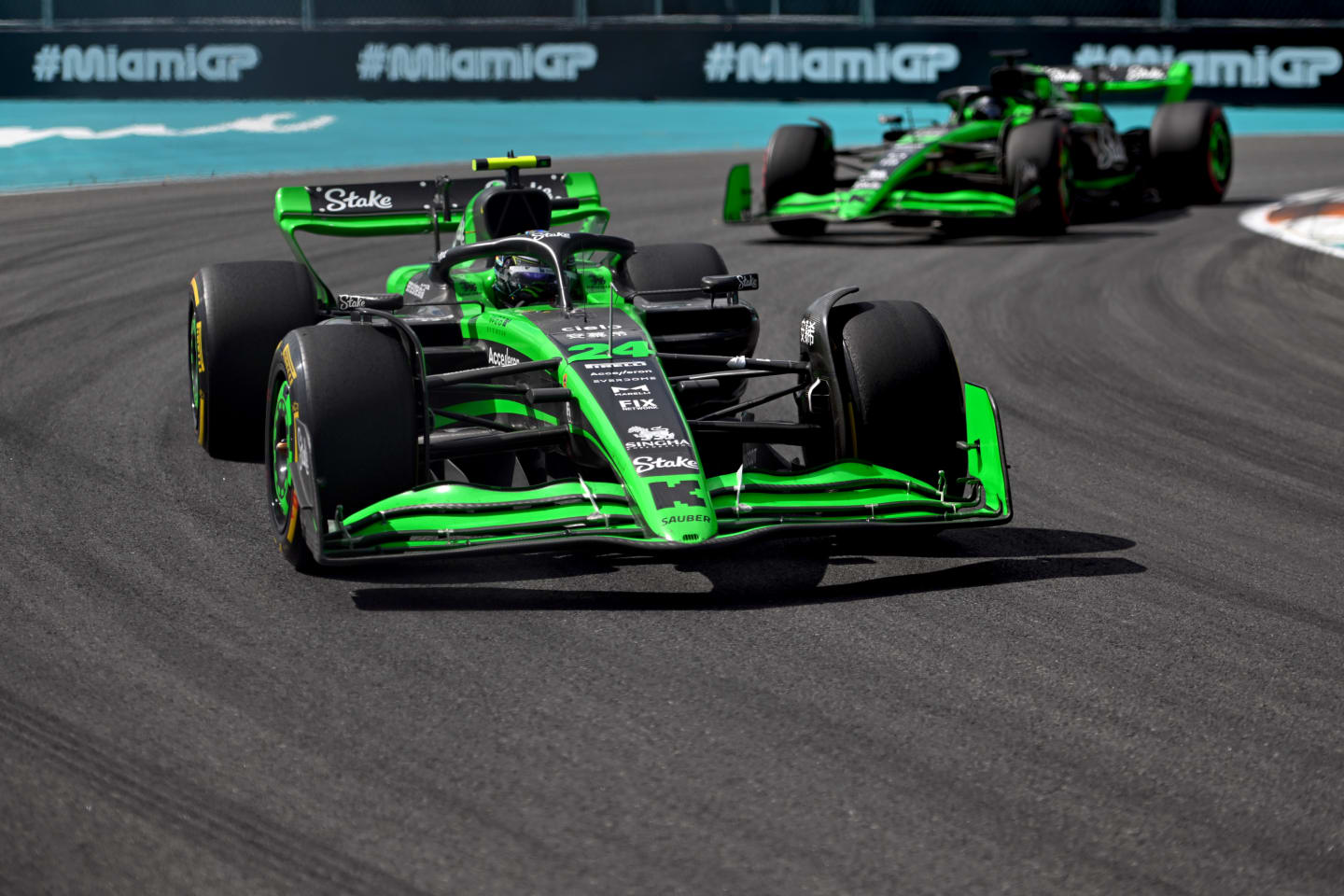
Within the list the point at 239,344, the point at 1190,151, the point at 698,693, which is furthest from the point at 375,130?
the point at 698,693

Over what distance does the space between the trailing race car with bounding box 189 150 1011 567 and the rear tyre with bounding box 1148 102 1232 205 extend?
11192 mm

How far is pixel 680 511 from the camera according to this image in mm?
5230

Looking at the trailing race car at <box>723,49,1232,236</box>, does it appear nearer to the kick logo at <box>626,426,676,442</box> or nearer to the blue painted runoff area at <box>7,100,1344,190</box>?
the blue painted runoff area at <box>7,100,1344,190</box>

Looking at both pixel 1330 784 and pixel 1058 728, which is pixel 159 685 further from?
pixel 1330 784

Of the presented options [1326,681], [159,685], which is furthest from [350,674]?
[1326,681]

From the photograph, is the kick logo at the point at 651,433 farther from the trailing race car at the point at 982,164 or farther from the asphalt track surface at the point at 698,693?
the trailing race car at the point at 982,164

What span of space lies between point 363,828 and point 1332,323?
29.5 feet

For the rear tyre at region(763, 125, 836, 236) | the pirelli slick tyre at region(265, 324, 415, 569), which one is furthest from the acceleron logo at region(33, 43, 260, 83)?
the pirelli slick tyre at region(265, 324, 415, 569)

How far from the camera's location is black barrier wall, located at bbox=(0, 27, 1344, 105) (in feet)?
79.3

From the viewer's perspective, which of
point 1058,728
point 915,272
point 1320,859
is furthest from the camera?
point 915,272

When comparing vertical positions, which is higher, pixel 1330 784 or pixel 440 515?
pixel 440 515

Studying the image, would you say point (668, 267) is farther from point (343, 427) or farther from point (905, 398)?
point (343, 427)

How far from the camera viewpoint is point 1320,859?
358cm

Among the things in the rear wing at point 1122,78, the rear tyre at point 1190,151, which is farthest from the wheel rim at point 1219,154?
the rear wing at point 1122,78
